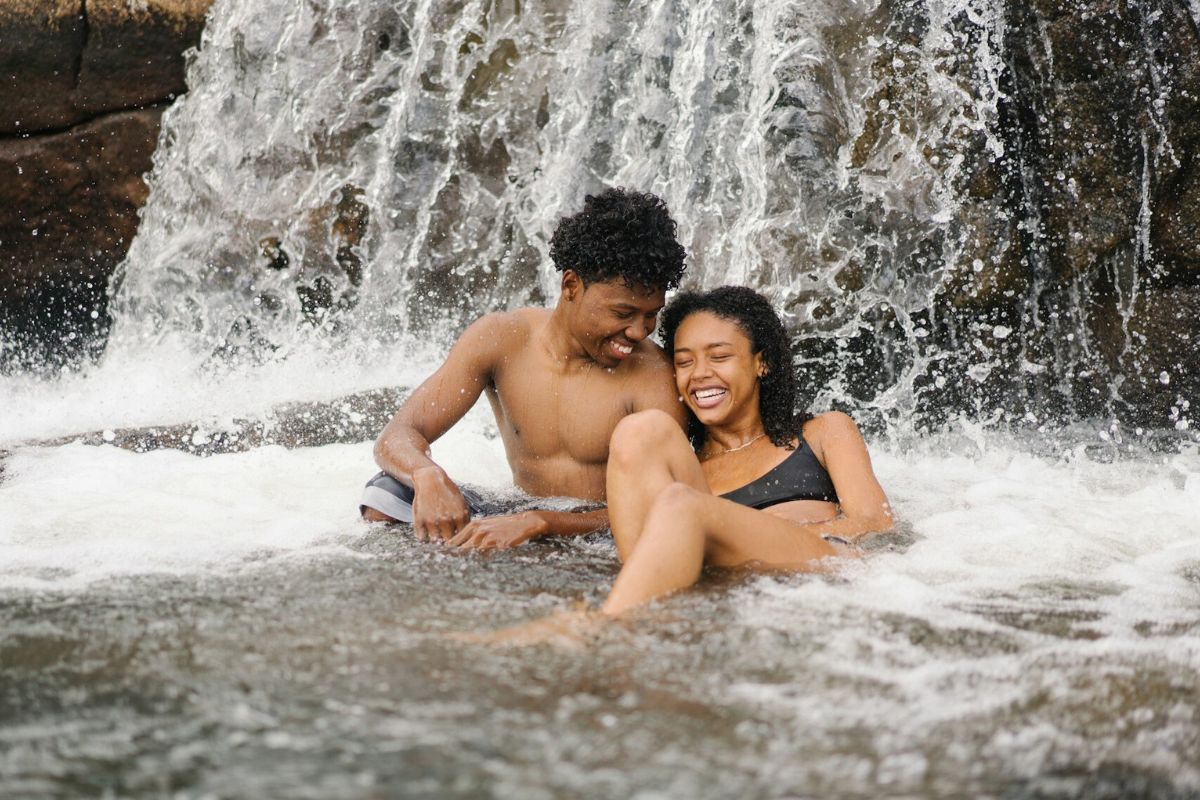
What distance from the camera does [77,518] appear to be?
4250 millimetres

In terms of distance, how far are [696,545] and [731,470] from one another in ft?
3.56

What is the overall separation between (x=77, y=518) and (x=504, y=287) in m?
4.00

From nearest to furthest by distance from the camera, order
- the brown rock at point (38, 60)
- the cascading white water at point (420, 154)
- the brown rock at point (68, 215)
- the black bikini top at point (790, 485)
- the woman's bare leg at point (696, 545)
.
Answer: the woman's bare leg at point (696, 545) < the black bikini top at point (790, 485) < the cascading white water at point (420, 154) < the brown rock at point (38, 60) < the brown rock at point (68, 215)

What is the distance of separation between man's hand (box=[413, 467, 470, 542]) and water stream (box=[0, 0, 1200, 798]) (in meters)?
0.09

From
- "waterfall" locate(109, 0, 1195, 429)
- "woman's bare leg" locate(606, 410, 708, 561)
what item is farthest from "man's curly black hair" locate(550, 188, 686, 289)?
"waterfall" locate(109, 0, 1195, 429)

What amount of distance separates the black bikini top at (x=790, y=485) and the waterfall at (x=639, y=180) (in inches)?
99.1

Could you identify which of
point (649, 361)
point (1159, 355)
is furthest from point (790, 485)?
point (1159, 355)

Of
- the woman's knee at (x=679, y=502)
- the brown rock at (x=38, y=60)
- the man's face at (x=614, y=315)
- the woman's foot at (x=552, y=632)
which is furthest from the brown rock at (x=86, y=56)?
the woman's foot at (x=552, y=632)

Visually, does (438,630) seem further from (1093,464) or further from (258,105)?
(258,105)

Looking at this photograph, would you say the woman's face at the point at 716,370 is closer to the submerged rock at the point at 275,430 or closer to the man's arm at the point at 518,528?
the man's arm at the point at 518,528

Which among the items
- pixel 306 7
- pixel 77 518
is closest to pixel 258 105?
pixel 306 7

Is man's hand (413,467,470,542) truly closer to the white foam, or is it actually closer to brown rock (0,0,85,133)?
the white foam

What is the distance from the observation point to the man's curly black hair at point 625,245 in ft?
13.5

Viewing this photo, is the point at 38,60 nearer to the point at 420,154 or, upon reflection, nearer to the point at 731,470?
the point at 420,154
